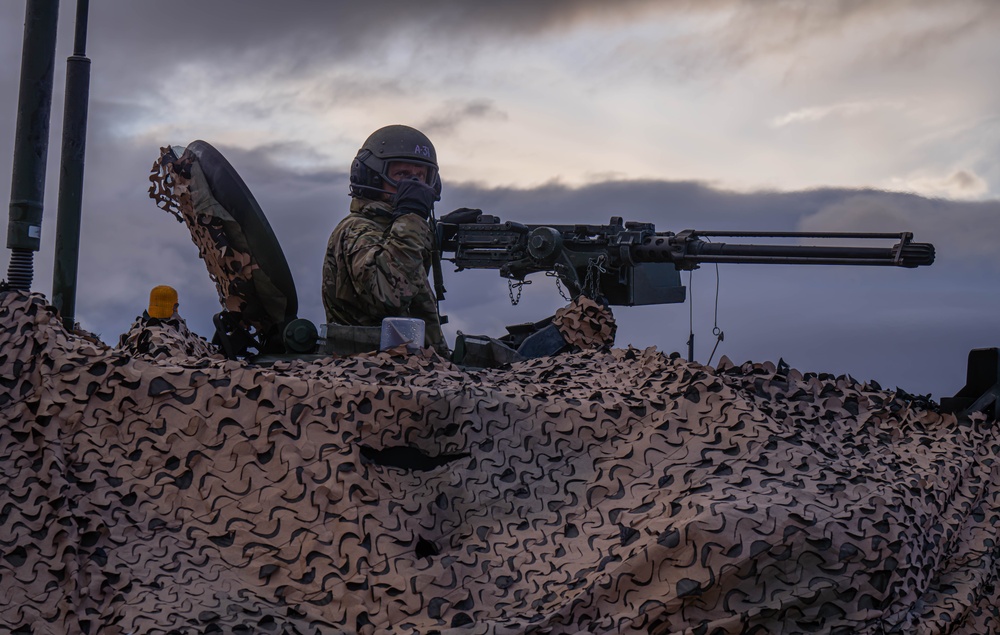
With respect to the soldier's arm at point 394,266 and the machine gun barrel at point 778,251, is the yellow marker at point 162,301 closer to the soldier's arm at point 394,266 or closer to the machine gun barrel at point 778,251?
the soldier's arm at point 394,266

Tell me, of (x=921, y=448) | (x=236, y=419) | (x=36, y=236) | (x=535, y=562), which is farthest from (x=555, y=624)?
(x=36, y=236)

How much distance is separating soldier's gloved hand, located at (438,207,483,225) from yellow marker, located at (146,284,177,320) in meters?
1.91

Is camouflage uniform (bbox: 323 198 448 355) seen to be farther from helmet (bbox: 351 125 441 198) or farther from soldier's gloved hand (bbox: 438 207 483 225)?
soldier's gloved hand (bbox: 438 207 483 225)

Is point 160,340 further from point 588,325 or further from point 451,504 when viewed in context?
point 588,325

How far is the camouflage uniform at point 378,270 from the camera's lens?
4820 mm

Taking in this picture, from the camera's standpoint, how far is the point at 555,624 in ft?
9.83

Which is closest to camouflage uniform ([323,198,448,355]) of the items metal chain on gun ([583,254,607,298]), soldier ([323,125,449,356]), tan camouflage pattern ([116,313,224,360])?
soldier ([323,125,449,356])

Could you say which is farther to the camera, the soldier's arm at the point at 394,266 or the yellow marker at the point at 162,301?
the soldier's arm at the point at 394,266

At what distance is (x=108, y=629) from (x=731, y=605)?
5.12ft

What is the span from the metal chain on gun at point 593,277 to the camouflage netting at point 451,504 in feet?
7.17

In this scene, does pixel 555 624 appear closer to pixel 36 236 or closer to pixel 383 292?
pixel 383 292

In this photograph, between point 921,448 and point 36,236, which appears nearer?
point 921,448

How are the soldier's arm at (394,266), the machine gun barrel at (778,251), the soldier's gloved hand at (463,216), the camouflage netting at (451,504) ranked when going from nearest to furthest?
the camouflage netting at (451,504), the soldier's arm at (394,266), the machine gun barrel at (778,251), the soldier's gloved hand at (463,216)

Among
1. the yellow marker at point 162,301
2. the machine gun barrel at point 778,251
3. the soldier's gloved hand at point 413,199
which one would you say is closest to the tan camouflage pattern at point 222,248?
the yellow marker at point 162,301
